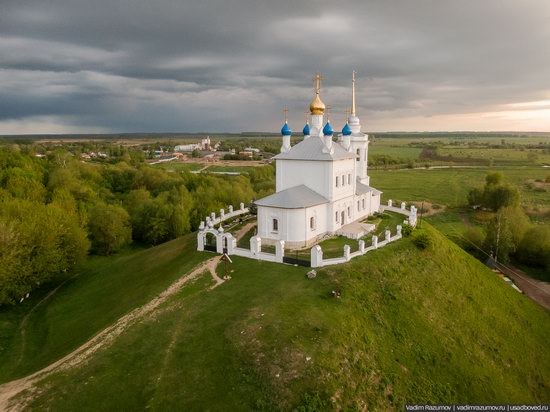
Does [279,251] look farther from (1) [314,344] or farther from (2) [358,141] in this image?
(2) [358,141]

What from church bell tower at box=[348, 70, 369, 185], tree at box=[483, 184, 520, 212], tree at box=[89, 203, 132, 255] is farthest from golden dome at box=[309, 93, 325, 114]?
tree at box=[483, 184, 520, 212]

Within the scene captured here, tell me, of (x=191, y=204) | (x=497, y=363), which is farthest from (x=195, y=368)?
(x=191, y=204)

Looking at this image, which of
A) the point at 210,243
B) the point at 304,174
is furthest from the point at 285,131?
the point at 210,243

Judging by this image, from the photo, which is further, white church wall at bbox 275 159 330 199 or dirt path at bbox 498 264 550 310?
dirt path at bbox 498 264 550 310

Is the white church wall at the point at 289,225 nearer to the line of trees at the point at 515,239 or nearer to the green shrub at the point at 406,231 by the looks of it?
the green shrub at the point at 406,231

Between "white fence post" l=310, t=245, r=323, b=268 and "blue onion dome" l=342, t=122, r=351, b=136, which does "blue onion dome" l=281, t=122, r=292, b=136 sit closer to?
"blue onion dome" l=342, t=122, r=351, b=136

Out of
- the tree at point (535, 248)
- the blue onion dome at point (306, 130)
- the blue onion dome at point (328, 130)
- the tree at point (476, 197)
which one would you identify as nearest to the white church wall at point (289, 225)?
the blue onion dome at point (328, 130)

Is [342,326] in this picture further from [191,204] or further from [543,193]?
[543,193]
